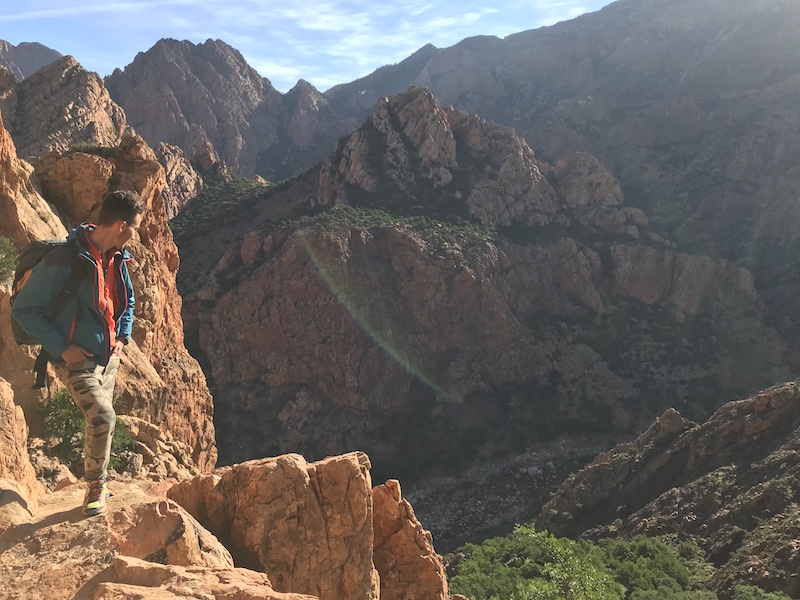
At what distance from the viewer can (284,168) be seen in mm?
123938

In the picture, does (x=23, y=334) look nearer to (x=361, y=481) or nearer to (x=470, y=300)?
(x=361, y=481)

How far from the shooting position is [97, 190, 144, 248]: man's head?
5.07 metres

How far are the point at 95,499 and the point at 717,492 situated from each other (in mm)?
22039

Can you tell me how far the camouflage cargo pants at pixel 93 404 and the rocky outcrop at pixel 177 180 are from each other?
184 ft

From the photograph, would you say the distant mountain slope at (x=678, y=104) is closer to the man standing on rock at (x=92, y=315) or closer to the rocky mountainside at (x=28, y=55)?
the man standing on rock at (x=92, y=315)

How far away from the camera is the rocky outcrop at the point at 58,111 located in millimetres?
43875

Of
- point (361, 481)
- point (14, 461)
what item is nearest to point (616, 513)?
point (361, 481)

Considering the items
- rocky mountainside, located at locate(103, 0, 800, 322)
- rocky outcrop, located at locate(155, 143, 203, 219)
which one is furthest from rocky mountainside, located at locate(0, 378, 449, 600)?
rocky mountainside, located at locate(103, 0, 800, 322)

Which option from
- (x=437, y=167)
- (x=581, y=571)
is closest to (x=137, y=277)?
(x=581, y=571)

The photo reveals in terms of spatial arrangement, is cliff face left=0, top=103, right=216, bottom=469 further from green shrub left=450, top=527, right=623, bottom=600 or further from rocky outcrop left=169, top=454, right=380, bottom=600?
green shrub left=450, top=527, right=623, bottom=600

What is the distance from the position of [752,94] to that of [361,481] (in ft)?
323

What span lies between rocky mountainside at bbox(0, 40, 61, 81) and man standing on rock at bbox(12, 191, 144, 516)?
17409cm

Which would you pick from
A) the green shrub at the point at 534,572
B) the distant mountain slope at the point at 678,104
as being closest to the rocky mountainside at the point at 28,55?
the distant mountain slope at the point at 678,104

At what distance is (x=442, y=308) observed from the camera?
49000mm
